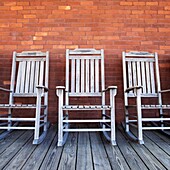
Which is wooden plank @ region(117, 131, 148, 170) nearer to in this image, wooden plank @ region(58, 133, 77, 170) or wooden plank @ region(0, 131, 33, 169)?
wooden plank @ region(58, 133, 77, 170)

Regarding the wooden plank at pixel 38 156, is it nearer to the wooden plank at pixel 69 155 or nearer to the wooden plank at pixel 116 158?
the wooden plank at pixel 69 155

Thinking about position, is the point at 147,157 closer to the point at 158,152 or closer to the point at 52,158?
the point at 158,152

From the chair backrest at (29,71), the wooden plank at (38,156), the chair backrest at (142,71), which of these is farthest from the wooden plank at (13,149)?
the chair backrest at (142,71)

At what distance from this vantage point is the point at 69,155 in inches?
37.1

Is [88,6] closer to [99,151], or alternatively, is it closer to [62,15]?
[62,15]

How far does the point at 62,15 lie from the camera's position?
6.21ft

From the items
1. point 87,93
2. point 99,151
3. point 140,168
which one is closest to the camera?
point 140,168

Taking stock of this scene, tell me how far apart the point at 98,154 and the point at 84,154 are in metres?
0.09

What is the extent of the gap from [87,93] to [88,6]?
1131 millimetres

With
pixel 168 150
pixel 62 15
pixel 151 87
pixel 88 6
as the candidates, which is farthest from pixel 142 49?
pixel 168 150

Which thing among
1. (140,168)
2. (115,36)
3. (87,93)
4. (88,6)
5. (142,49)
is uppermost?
(88,6)

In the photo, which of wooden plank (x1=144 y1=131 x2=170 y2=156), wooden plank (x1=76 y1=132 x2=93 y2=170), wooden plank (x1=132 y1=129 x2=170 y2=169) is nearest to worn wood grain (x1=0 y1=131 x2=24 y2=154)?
wooden plank (x1=76 y1=132 x2=93 y2=170)

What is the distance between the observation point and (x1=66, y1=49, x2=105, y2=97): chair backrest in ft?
5.05

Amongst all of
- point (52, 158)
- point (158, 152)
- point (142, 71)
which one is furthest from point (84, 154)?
point (142, 71)
